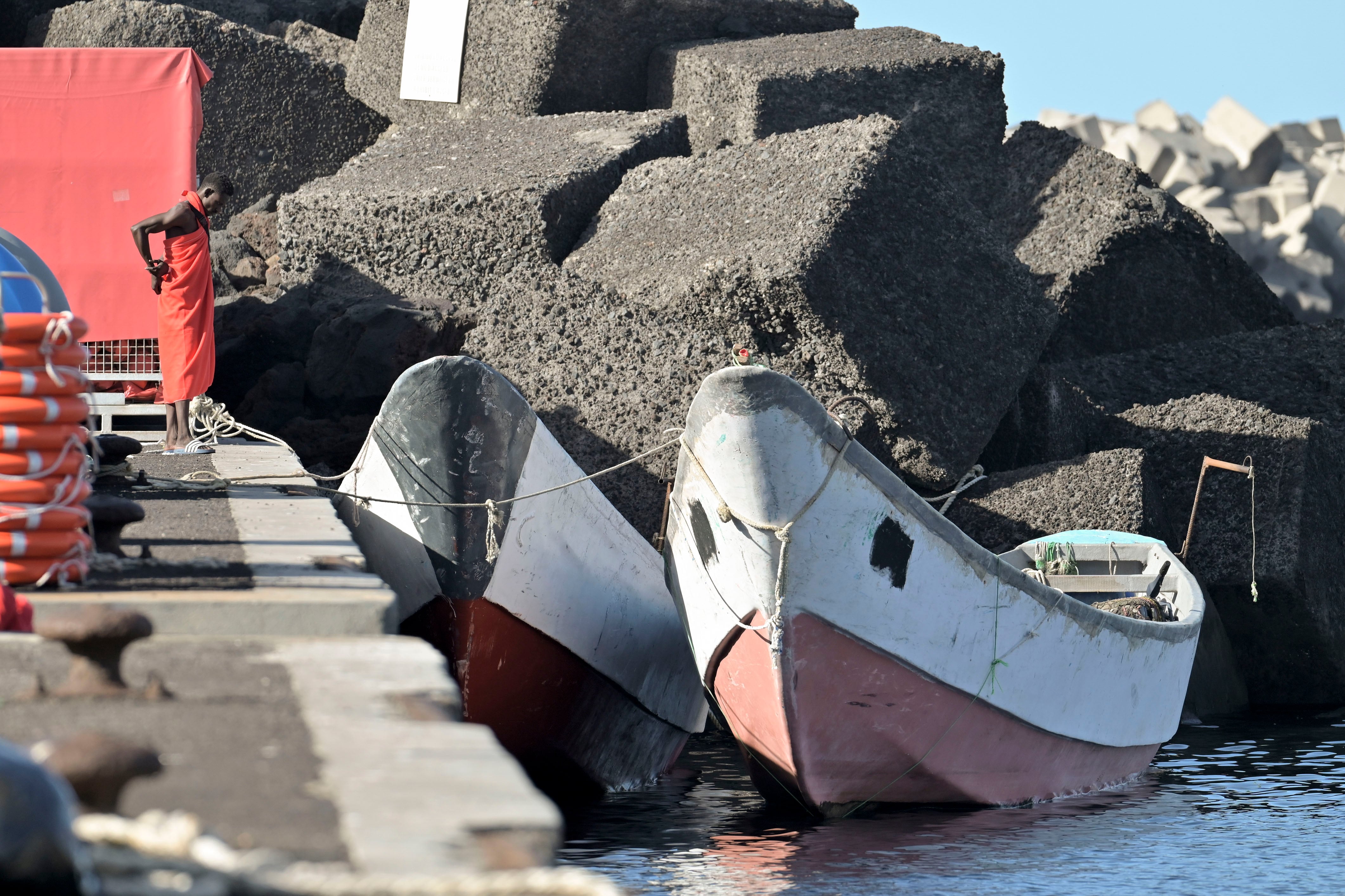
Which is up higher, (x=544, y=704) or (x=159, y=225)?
(x=159, y=225)

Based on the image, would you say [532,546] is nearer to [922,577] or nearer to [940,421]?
[922,577]

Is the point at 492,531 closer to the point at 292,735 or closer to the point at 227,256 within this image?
the point at 292,735

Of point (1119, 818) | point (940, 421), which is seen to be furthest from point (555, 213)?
point (1119, 818)

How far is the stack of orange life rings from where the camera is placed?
171 inches

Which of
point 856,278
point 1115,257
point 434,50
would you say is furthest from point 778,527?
point 434,50

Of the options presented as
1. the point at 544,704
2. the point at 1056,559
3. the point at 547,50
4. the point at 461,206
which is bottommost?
the point at 544,704

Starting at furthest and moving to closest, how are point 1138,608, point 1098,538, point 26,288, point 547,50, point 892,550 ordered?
1. point 547,50
2. point 1098,538
3. point 1138,608
4. point 892,550
5. point 26,288

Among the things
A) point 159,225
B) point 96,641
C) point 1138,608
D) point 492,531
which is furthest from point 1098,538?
point 96,641

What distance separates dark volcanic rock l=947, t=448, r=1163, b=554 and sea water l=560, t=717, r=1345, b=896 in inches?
62.6

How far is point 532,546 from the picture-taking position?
665cm

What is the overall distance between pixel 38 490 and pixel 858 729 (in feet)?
11.5

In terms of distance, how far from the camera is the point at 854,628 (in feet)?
20.2

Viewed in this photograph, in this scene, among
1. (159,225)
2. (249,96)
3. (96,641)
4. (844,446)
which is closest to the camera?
(96,641)

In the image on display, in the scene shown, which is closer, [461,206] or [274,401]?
[274,401]
